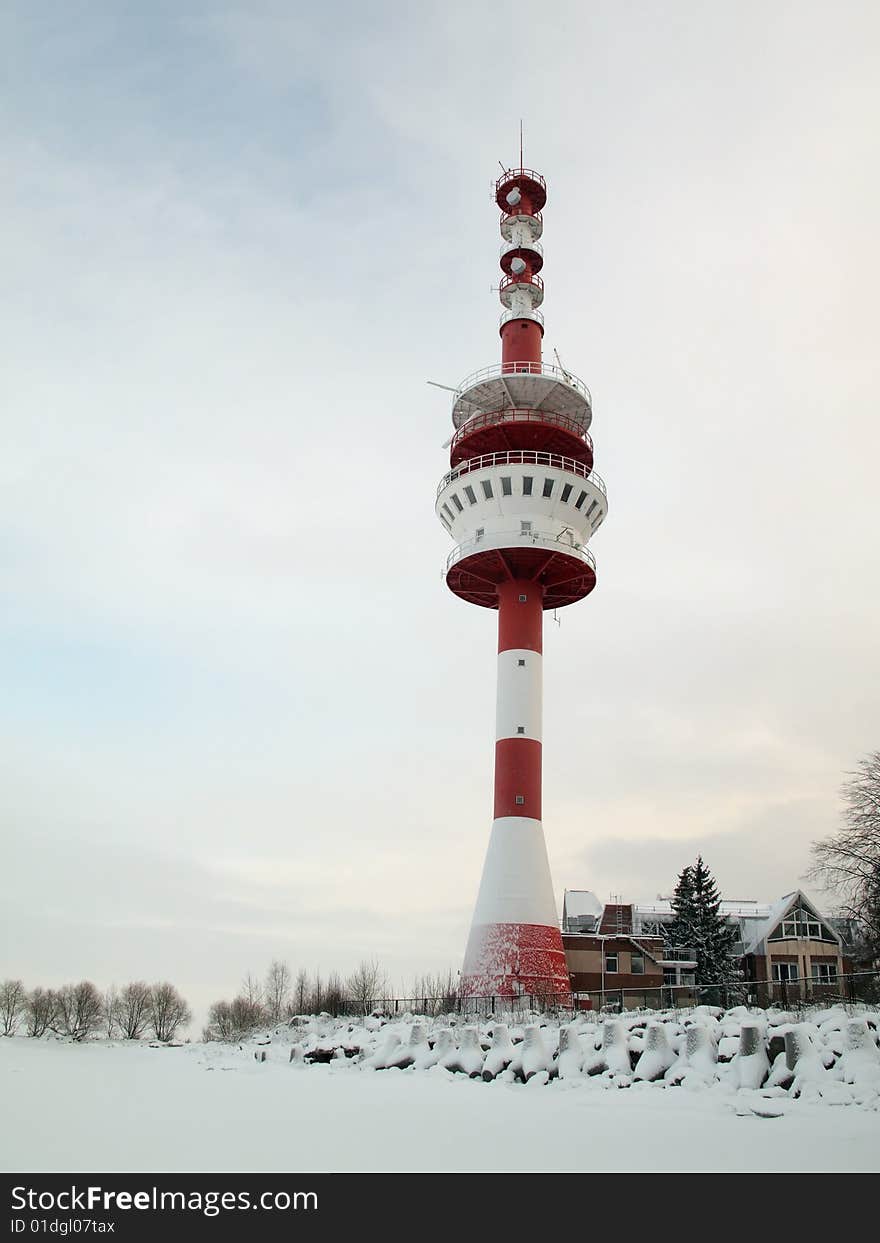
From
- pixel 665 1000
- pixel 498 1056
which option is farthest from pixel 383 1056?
pixel 665 1000

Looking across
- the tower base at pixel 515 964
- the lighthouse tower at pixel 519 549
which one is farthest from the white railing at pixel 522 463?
the tower base at pixel 515 964

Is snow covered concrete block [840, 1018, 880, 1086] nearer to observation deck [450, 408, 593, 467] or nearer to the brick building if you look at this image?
observation deck [450, 408, 593, 467]

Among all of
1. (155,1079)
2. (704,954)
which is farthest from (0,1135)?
(704,954)

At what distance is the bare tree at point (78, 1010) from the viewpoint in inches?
2606

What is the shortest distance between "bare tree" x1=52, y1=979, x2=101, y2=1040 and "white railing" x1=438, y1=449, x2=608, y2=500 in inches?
1656

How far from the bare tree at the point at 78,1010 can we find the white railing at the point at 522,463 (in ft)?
138

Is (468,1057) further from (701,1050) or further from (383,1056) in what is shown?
(701,1050)

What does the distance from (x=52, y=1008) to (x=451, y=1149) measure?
65.8 m

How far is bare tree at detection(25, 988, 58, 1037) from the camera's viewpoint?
2500 inches

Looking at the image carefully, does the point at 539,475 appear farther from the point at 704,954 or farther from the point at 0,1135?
the point at 0,1135

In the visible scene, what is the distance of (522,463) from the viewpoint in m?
43.1

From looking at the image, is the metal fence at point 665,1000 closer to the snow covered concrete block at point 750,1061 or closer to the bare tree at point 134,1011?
the snow covered concrete block at point 750,1061

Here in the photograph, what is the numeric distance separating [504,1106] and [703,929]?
35.2 metres

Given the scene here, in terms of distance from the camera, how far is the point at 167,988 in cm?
7750
